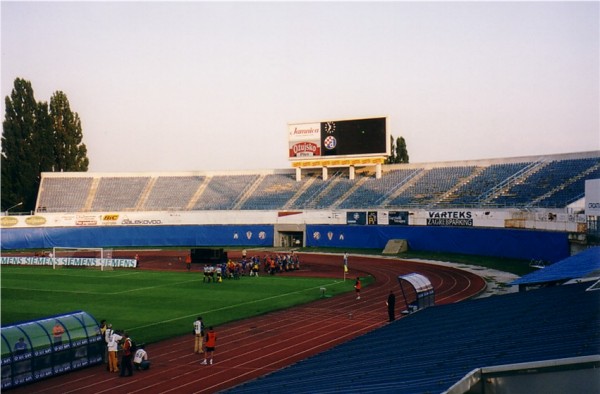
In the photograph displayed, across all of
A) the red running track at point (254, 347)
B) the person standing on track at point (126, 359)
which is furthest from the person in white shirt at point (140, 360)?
the person standing on track at point (126, 359)

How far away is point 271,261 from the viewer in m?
48.4

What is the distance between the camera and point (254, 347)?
24.4 m

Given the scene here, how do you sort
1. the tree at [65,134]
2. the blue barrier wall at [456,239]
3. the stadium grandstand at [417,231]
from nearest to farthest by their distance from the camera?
the stadium grandstand at [417,231]
the blue barrier wall at [456,239]
the tree at [65,134]

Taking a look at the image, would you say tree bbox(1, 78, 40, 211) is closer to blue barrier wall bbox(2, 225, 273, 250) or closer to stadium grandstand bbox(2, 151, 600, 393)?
stadium grandstand bbox(2, 151, 600, 393)

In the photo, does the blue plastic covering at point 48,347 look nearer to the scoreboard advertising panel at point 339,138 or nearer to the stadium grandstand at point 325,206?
the stadium grandstand at point 325,206

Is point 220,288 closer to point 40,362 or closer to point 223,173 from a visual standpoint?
point 40,362

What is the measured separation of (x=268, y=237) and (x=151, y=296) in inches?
1357

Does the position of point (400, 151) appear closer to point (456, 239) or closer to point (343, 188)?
point (343, 188)

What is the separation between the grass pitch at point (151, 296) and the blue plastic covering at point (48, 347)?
353cm

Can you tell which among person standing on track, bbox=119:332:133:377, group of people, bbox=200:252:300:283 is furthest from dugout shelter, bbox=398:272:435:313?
group of people, bbox=200:252:300:283

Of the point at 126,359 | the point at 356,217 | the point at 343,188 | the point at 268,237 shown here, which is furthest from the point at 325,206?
the point at 126,359

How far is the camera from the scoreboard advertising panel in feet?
234

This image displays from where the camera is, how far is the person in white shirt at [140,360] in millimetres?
21203

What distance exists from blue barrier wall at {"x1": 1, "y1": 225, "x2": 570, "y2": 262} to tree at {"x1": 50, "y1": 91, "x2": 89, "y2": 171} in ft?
55.4
